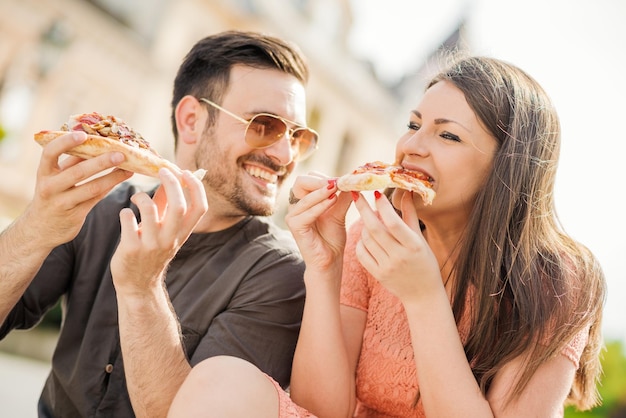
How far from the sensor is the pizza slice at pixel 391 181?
2.75m

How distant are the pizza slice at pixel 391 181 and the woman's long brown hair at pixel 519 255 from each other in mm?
347

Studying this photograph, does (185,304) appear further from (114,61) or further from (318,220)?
(114,61)

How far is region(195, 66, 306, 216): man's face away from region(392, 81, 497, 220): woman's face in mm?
1017

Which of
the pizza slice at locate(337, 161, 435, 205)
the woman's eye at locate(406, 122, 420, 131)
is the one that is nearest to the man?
the pizza slice at locate(337, 161, 435, 205)

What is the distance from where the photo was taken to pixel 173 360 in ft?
8.85

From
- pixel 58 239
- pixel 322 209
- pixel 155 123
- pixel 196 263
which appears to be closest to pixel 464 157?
pixel 322 209

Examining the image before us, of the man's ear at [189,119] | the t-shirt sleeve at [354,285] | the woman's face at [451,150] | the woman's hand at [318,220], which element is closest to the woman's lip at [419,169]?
the woman's face at [451,150]

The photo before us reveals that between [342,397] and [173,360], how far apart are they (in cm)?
86

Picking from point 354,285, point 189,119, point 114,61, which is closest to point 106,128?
point 189,119

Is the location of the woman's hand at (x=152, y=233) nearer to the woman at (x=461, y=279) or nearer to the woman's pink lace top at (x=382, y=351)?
the woman at (x=461, y=279)

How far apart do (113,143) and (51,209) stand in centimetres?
42

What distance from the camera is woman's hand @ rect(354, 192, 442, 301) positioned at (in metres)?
2.54

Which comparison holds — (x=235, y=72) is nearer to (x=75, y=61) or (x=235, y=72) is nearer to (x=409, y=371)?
(x=409, y=371)

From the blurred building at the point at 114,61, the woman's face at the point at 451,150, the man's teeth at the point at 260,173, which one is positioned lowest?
the man's teeth at the point at 260,173
